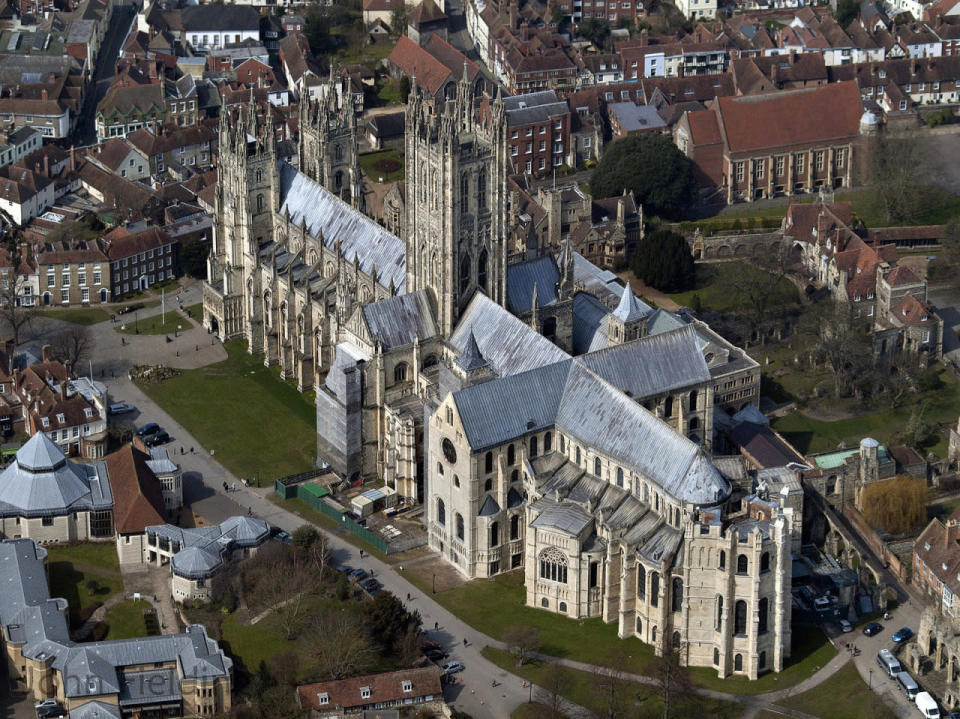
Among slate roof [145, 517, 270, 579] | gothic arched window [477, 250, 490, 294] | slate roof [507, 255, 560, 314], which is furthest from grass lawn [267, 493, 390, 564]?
slate roof [507, 255, 560, 314]

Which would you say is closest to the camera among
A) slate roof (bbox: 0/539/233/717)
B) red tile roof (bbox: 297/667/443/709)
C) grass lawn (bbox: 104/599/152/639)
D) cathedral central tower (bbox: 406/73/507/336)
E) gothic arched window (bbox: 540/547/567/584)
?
red tile roof (bbox: 297/667/443/709)

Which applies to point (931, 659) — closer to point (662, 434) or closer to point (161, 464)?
point (662, 434)

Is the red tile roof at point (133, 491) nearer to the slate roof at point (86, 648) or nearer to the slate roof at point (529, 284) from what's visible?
the slate roof at point (86, 648)

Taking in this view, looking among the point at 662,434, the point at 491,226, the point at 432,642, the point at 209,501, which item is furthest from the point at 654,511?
the point at 209,501

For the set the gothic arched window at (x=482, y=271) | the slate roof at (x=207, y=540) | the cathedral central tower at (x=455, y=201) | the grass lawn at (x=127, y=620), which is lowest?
the grass lawn at (x=127, y=620)

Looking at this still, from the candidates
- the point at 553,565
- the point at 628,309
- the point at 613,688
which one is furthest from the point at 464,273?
the point at 613,688

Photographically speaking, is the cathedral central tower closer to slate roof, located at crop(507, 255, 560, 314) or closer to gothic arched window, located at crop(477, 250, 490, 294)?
gothic arched window, located at crop(477, 250, 490, 294)

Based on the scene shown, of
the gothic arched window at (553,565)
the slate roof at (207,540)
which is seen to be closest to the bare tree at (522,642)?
the gothic arched window at (553,565)
